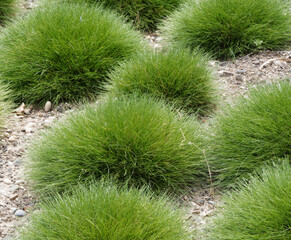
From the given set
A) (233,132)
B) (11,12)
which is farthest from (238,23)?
(11,12)

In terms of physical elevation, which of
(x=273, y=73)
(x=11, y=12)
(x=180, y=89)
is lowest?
(x=11, y=12)

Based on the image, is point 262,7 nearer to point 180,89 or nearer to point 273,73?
point 273,73

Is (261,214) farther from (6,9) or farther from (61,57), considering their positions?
(6,9)

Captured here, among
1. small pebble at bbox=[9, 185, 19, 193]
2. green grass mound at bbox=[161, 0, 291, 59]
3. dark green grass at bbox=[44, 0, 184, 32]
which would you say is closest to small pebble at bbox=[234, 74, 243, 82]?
green grass mound at bbox=[161, 0, 291, 59]

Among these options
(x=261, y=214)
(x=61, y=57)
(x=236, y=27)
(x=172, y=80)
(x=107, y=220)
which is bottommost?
(x=61, y=57)

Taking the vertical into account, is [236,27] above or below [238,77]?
above

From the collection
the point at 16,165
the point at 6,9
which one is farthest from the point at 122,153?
the point at 6,9
